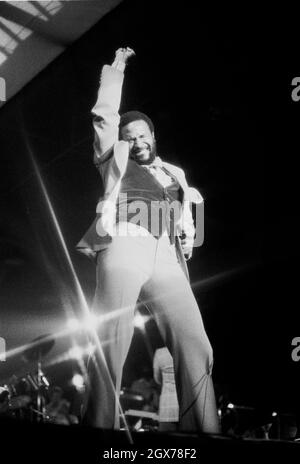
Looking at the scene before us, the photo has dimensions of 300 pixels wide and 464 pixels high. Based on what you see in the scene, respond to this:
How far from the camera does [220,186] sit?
10.2 ft

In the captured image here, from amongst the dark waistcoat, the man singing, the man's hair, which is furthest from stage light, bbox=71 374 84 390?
the man's hair

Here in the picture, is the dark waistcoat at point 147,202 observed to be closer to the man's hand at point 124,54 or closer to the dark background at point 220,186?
the dark background at point 220,186

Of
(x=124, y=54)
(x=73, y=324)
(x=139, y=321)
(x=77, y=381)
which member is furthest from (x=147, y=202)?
(x=77, y=381)

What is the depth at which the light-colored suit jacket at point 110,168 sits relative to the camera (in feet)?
7.93

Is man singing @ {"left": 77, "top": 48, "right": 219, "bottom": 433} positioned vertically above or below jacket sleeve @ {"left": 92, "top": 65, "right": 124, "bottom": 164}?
below

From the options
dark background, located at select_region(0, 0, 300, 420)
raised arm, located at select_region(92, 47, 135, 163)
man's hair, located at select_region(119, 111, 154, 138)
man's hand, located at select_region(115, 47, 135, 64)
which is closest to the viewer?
raised arm, located at select_region(92, 47, 135, 163)

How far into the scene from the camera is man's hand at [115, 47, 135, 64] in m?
3.26

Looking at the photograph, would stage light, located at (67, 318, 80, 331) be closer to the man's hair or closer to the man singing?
the man singing

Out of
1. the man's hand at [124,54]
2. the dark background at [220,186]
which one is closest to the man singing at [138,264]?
the dark background at [220,186]

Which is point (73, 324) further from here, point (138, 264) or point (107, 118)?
point (107, 118)

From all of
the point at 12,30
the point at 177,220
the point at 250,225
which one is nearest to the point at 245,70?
the point at 250,225

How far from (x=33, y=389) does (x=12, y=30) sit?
273 centimetres

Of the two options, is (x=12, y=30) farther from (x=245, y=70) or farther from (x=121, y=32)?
(x=245, y=70)

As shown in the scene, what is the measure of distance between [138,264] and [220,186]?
1.04 m
